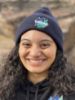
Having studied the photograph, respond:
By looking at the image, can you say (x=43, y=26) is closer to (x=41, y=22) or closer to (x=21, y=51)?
(x=41, y=22)

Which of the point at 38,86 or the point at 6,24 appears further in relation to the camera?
the point at 6,24

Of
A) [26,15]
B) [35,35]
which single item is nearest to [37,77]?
[35,35]

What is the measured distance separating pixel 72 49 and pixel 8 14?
3965 mm

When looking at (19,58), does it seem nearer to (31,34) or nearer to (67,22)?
(31,34)

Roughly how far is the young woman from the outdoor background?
203 inches

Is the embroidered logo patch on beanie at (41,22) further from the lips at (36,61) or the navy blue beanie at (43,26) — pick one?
the lips at (36,61)

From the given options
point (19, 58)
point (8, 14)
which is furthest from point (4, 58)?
point (8, 14)

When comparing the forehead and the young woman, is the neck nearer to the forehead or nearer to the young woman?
the young woman

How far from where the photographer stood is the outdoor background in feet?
32.8

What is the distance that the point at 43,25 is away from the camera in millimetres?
2805

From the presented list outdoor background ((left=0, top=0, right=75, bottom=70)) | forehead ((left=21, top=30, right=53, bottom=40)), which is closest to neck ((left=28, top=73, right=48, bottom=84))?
forehead ((left=21, top=30, right=53, bottom=40))

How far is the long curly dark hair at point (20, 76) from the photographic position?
2.81 meters

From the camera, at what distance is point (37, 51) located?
270 cm

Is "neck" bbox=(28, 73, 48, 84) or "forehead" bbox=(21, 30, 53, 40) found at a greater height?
"forehead" bbox=(21, 30, 53, 40)
